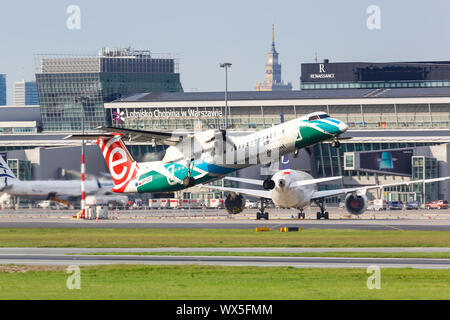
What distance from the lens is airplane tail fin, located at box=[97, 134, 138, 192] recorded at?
83250 millimetres

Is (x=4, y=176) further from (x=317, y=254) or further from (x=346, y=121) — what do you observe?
(x=317, y=254)

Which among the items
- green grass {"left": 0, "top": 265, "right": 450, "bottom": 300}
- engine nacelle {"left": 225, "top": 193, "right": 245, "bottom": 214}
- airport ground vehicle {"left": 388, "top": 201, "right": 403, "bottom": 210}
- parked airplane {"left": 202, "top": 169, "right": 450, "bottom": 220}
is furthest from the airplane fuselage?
airport ground vehicle {"left": 388, "top": 201, "right": 403, "bottom": 210}

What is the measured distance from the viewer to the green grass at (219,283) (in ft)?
123

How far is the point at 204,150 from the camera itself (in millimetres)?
73000

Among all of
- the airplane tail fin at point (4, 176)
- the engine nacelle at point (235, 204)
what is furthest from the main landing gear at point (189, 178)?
the airplane tail fin at point (4, 176)

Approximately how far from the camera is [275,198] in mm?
101688

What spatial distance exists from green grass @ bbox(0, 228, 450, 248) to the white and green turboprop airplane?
4.62m

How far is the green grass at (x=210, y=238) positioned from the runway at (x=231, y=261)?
32.2 feet

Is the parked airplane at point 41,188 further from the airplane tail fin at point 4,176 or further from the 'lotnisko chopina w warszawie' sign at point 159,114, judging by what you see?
the 'lotnisko chopina w warszawie' sign at point 159,114

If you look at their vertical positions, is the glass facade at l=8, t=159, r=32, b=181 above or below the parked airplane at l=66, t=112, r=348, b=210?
above

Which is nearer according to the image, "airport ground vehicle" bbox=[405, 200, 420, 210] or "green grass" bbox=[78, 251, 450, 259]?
"green grass" bbox=[78, 251, 450, 259]

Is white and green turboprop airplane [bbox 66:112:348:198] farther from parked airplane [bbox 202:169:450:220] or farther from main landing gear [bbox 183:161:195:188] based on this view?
parked airplane [bbox 202:169:450:220]

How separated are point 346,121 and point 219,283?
13456cm

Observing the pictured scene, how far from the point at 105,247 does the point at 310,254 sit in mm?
16092
